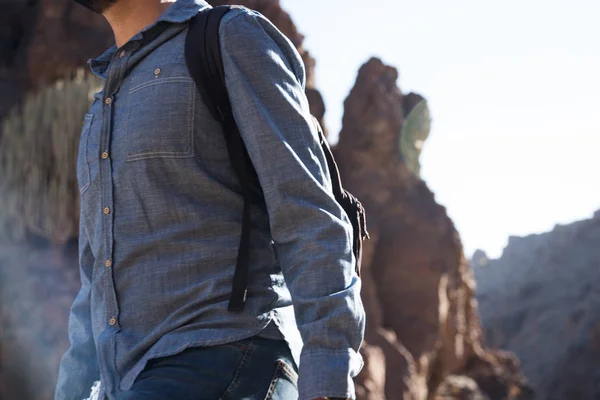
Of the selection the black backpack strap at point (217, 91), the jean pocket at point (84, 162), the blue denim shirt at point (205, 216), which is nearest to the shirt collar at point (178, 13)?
the blue denim shirt at point (205, 216)

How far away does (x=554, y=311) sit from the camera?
151 feet

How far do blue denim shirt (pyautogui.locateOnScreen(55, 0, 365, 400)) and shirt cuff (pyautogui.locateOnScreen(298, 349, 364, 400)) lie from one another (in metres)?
0.01

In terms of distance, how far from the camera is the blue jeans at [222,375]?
160 cm

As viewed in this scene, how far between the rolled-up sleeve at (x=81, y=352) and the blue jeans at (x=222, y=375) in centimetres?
43

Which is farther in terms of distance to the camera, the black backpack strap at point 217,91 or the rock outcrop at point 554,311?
the rock outcrop at point 554,311

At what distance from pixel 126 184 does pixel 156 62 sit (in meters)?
0.30

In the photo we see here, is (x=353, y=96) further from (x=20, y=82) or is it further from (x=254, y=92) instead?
(x=254, y=92)

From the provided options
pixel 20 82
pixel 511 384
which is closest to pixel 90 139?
pixel 20 82

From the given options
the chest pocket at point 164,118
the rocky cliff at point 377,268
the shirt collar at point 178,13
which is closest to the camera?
the chest pocket at point 164,118

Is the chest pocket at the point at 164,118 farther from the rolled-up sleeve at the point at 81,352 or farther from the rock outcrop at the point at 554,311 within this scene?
the rock outcrop at the point at 554,311

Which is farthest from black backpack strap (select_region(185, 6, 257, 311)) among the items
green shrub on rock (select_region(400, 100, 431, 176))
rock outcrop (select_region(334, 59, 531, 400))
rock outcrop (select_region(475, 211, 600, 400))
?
rock outcrop (select_region(475, 211, 600, 400))

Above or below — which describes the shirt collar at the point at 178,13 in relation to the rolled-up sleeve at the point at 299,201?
above

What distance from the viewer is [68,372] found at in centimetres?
206

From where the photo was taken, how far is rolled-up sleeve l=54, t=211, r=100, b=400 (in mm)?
2041
